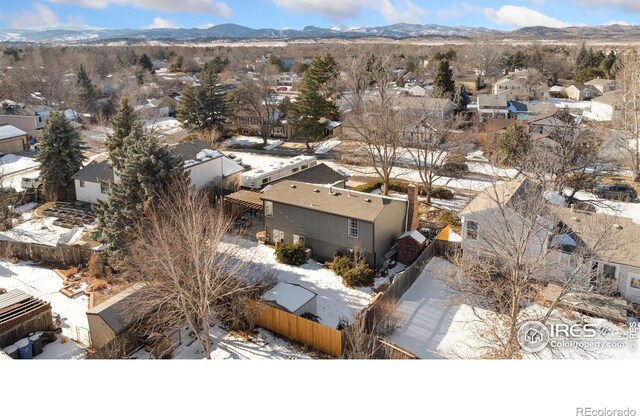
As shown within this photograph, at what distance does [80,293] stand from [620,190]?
78.8 feet

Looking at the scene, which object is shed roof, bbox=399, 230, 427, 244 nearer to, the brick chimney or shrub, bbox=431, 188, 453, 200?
the brick chimney

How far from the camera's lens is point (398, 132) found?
23.0 meters

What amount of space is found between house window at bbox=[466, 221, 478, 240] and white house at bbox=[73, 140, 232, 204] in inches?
486

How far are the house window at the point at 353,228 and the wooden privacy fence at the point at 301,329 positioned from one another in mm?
4974

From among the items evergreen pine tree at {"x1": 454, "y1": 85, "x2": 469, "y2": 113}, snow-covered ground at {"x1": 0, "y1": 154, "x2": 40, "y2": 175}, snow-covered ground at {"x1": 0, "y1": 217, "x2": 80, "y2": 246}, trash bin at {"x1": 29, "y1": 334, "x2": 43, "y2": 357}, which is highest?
evergreen pine tree at {"x1": 454, "y1": 85, "x2": 469, "y2": 113}

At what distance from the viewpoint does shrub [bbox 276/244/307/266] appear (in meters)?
16.4

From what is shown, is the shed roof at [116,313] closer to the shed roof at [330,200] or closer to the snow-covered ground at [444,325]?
the snow-covered ground at [444,325]

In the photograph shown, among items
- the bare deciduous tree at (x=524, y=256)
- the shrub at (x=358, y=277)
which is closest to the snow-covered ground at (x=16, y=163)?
the shrub at (x=358, y=277)

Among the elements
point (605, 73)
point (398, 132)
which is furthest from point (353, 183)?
point (605, 73)

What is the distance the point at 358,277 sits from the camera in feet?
48.6

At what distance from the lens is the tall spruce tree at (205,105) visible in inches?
1405

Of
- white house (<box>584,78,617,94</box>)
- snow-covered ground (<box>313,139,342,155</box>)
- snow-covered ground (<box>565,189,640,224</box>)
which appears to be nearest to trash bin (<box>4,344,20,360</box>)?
snow-covered ground (<box>565,189,640,224</box>)

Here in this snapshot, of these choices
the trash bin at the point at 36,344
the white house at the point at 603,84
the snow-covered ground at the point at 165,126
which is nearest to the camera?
the trash bin at the point at 36,344

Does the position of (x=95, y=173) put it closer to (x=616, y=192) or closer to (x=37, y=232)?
(x=37, y=232)
